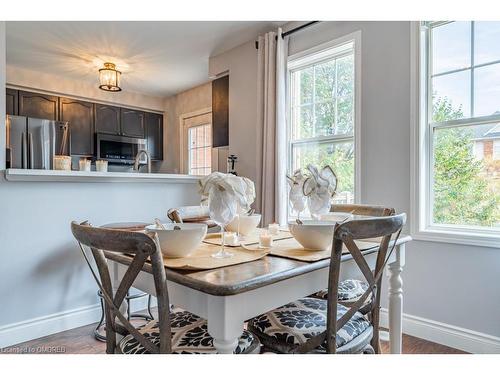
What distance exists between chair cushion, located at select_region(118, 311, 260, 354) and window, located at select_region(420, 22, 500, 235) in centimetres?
167

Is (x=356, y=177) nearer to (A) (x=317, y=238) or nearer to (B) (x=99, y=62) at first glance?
(A) (x=317, y=238)

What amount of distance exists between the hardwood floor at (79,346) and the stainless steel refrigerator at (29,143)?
6.17 ft

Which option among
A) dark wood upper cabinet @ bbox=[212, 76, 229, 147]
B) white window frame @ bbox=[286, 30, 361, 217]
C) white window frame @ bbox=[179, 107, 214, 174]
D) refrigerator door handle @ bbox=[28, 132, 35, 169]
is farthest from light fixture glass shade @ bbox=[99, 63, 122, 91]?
white window frame @ bbox=[286, 30, 361, 217]

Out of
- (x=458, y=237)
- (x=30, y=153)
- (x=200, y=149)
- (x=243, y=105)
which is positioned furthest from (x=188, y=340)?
(x=200, y=149)

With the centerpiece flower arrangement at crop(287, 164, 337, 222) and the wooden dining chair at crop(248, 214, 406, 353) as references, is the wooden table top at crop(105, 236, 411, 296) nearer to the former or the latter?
the wooden dining chair at crop(248, 214, 406, 353)

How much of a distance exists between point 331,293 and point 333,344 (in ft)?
0.61

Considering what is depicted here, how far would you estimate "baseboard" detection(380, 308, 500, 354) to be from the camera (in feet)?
6.59

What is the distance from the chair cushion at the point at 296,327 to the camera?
121cm

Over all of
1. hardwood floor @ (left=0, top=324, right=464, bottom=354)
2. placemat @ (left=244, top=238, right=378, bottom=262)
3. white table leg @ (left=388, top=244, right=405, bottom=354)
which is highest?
placemat @ (left=244, top=238, right=378, bottom=262)

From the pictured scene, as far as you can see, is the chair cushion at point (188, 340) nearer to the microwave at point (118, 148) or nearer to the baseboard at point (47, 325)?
the baseboard at point (47, 325)

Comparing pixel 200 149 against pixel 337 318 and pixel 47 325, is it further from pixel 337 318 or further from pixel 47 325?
pixel 337 318

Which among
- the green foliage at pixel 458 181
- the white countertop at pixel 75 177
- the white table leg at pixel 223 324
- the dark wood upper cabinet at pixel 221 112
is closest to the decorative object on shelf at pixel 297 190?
the white table leg at pixel 223 324

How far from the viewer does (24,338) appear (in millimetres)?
2207
